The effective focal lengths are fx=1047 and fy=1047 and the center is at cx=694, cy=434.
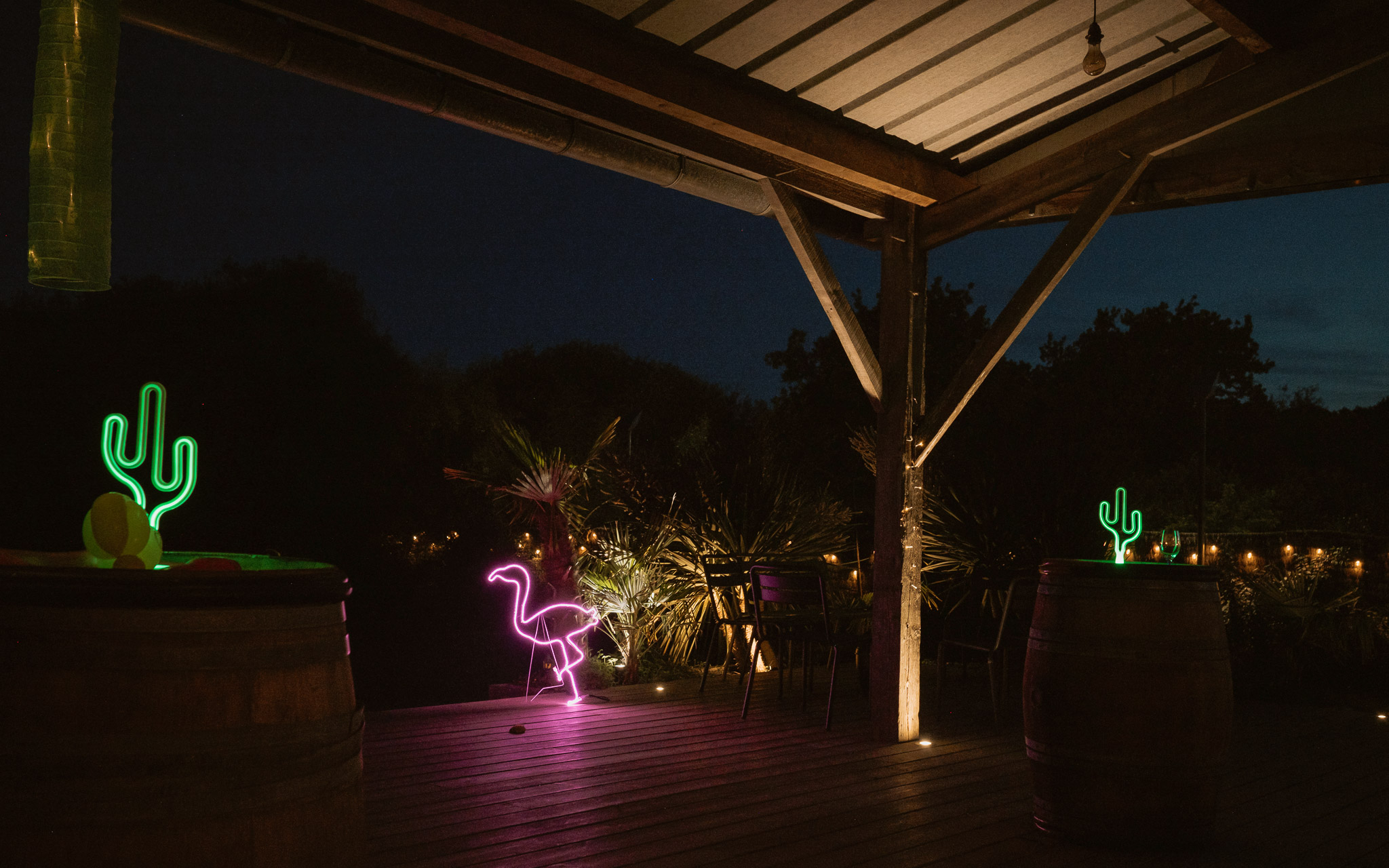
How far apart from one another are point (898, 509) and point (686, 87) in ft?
7.28

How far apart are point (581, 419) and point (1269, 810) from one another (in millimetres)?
21715

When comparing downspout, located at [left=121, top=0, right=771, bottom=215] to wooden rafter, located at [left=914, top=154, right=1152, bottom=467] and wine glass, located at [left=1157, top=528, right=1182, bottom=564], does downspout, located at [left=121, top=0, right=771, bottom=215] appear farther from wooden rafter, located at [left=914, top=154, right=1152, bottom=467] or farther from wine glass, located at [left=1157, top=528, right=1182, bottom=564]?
wine glass, located at [left=1157, top=528, right=1182, bottom=564]

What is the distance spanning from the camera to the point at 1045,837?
11.1ft

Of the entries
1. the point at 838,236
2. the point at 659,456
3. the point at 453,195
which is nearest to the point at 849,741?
the point at 838,236

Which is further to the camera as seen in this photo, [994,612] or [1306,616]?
[994,612]

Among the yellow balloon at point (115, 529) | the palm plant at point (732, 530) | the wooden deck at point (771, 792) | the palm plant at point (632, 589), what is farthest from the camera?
the palm plant at point (732, 530)

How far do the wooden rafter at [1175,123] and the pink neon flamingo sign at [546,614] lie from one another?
2889 millimetres

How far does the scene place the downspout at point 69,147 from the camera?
7.01ft

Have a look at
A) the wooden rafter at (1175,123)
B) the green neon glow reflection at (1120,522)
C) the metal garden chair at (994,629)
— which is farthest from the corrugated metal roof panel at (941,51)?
the metal garden chair at (994,629)

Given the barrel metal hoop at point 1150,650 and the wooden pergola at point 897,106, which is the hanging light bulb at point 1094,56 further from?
the barrel metal hoop at point 1150,650

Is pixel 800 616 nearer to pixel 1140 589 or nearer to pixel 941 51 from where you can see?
pixel 1140 589

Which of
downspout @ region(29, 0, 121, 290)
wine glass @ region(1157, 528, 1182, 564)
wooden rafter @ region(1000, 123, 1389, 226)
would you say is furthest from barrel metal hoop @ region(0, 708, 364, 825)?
wine glass @ region(1157, 528, 1182, 564)

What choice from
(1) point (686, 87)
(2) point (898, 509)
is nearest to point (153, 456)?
(1) point (686, 87)

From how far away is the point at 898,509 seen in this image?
5.01 metres
